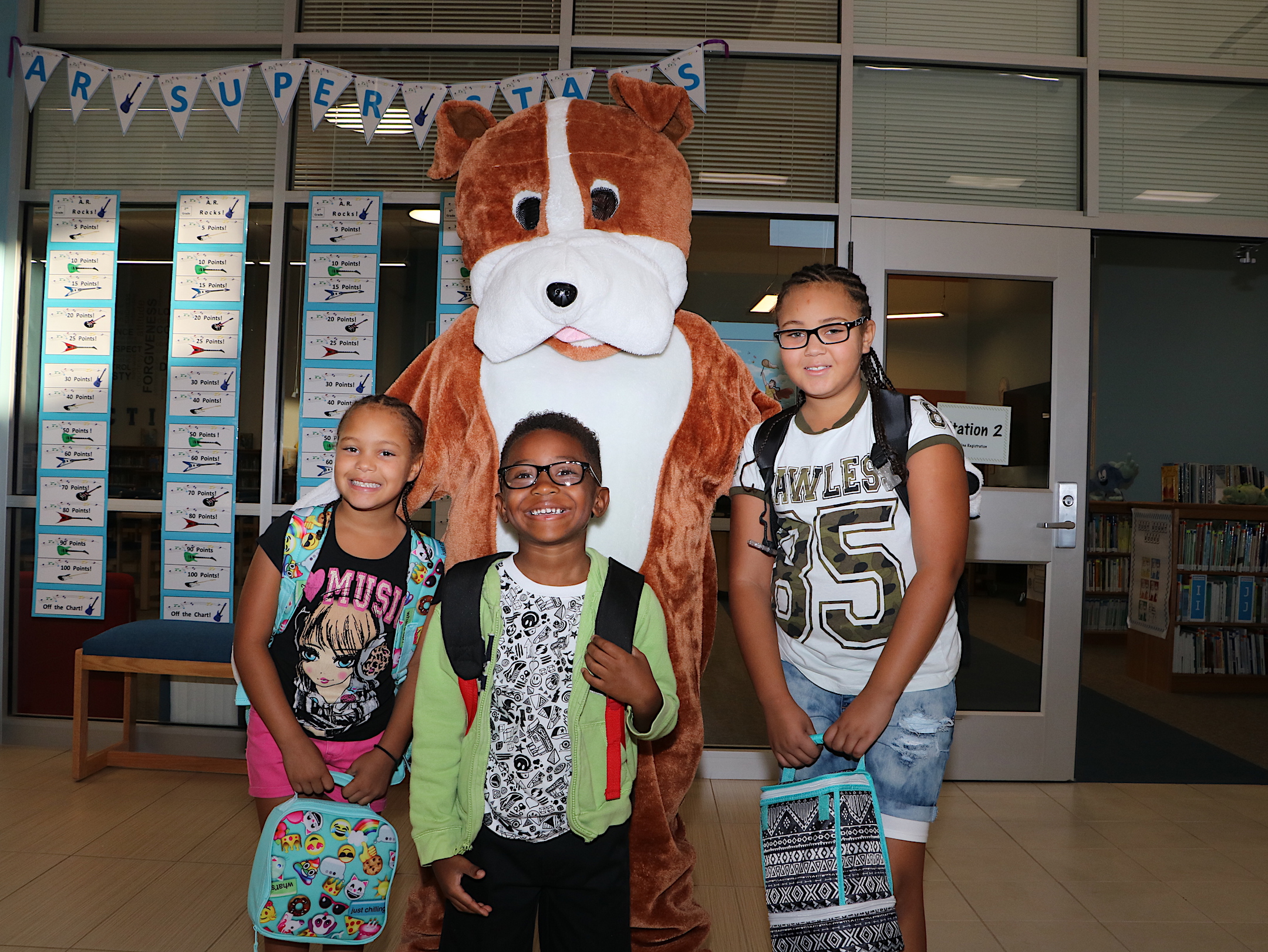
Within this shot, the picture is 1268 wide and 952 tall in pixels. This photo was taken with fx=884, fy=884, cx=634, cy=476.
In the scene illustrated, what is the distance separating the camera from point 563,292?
1.69m

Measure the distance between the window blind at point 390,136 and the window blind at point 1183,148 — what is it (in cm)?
231

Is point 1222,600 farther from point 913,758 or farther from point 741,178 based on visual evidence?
point 913,758

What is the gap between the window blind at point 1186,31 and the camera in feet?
11.7

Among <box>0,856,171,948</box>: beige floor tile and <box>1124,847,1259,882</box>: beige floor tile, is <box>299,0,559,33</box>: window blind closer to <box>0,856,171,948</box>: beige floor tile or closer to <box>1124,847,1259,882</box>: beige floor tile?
<box>0,856,171,948</box>: beige floor tile

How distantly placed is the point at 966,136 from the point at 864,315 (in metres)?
2.44

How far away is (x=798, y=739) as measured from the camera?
150 centimetres

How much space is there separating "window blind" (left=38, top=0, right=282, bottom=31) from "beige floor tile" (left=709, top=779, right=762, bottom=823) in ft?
11.3

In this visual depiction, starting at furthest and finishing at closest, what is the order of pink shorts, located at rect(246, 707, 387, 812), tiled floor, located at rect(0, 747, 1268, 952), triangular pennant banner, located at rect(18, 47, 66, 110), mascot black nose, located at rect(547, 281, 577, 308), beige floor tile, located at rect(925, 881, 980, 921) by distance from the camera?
triangular pennant banner, located at rect(18, 47, 66, 110), beige floor tile, located at rect(925, 881, 980, 921), tiled floor, located at rect(0, 747, 1268, 952), mascot black nose, located at rect(547, 281, 577, 308), pink shorts, located at rect(246, 707, 387, 812)

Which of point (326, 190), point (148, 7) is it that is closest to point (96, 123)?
point (148, 7)

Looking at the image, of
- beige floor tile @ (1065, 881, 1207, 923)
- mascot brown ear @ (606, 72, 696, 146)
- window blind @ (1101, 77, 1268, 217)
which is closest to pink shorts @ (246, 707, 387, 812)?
mascot brown ear @ (606, 72, 696, 146)

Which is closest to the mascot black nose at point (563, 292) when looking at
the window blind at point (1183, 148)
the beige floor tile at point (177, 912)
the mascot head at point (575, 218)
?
the mascot head at point (575, 218)

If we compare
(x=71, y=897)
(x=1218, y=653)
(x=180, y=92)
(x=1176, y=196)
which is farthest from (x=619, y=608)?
(x=1218, y=653)

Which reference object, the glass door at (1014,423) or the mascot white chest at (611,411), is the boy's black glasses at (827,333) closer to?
the mascot white chest at (611,411)

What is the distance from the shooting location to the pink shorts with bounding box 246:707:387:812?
1.58m
